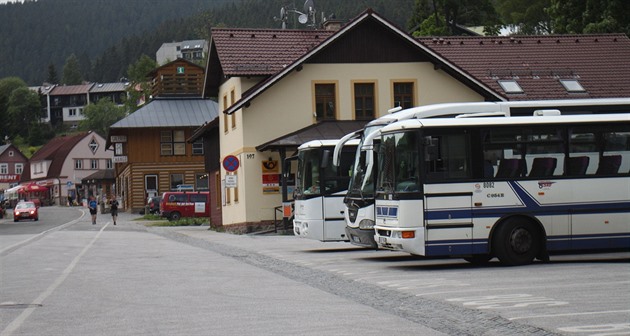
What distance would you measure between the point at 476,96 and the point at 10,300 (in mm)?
30827

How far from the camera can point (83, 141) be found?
146 m

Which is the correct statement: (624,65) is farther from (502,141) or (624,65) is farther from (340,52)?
(502,141)

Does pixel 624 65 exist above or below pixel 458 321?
above

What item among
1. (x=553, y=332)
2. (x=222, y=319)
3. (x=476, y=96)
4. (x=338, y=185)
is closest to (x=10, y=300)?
(x=222, y=319)

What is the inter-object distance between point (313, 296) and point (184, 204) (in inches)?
2109

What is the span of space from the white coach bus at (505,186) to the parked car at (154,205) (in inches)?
2263

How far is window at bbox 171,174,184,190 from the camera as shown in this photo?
3300 inches

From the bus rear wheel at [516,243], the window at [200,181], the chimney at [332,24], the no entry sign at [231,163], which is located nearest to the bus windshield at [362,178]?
the bus rear wheel at [516,243]

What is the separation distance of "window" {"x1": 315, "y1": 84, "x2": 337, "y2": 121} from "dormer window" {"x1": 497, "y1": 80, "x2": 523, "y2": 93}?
7406 millimetres

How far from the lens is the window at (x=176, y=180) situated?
8381 centimetres

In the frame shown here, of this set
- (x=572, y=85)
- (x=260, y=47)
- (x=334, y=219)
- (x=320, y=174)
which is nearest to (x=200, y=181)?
(x=260, y=47)

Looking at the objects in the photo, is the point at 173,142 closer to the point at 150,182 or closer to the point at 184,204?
the point at 150,182

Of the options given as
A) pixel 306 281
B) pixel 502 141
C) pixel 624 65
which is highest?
pixel 624 65

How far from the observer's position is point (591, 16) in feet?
195
